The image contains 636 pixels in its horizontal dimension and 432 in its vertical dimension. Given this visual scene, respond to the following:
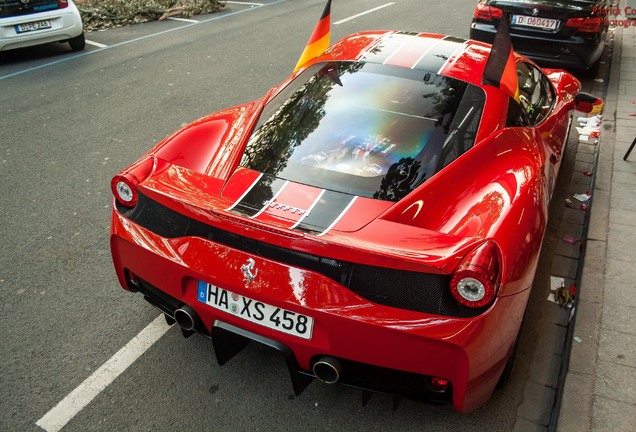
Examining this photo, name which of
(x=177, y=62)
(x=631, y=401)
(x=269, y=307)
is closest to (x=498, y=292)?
(x=269, y=307)

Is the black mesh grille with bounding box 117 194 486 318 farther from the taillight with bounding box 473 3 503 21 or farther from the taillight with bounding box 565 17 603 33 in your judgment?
the taillight with bounding box 473 3 503 21

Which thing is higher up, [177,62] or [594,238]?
[594,238]

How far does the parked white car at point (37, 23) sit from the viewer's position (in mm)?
8602

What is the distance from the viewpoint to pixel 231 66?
336 inches

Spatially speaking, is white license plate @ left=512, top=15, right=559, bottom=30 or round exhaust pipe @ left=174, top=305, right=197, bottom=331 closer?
round exhaust pipe @ left=174, top=305, right=197, bottom=331

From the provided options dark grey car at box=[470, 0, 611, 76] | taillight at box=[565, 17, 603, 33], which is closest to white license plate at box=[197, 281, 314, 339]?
dark grey car at box=[470, 0, 611, 76]

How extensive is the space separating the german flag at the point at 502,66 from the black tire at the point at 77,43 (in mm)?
8177

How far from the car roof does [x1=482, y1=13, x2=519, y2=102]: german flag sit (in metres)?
0.07

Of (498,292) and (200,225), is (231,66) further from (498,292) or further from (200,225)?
(498,292)

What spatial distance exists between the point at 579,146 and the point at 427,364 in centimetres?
423

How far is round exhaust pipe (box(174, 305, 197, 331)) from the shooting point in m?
2.55

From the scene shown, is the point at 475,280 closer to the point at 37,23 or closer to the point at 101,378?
the point at 101,378

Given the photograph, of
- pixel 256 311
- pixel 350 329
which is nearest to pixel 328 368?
pixel 350 329

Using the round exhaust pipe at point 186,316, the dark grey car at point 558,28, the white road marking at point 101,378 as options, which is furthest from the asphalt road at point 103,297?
the dark grey car at point 558,28
